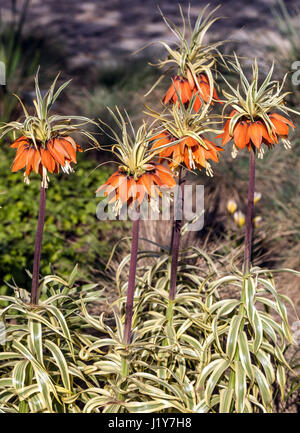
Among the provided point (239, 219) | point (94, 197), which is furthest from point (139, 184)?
point (94, 197)

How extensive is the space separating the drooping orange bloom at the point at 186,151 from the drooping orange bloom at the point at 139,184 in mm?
84

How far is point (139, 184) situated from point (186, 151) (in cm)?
21

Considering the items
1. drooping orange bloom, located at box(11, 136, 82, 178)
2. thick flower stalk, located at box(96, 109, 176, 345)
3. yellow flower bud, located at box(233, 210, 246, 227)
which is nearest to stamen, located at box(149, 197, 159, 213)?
thick flower stalk, located at box(96, 109, 176, 345)

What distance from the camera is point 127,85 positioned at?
14.5 ft

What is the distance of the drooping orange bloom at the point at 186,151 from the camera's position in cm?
166

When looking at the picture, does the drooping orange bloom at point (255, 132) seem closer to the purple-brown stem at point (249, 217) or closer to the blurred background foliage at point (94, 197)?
the purple-brown stem at point (249, 217)

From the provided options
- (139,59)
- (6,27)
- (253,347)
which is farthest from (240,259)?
(6,27)

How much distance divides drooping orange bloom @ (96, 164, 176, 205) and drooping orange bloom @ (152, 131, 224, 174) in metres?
0.08

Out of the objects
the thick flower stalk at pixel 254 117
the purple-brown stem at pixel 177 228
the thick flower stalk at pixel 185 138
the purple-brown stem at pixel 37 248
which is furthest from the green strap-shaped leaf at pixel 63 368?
the thick flower stalk at pixel 254 117

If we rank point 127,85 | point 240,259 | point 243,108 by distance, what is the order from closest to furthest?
point 243,108, point 240,259, point 127,85

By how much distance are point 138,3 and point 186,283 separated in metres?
6.54

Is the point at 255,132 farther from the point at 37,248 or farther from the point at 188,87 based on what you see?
the point at 37,248

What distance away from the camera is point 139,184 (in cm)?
154
